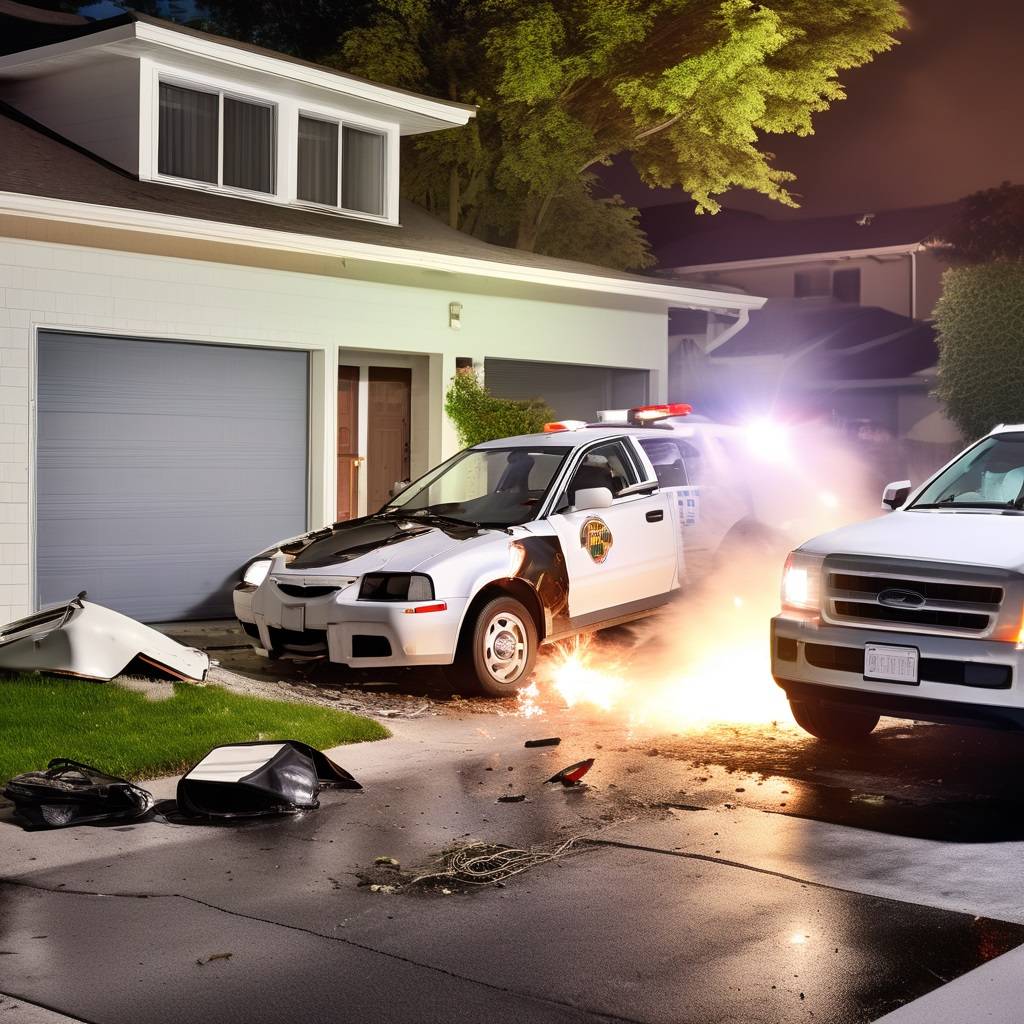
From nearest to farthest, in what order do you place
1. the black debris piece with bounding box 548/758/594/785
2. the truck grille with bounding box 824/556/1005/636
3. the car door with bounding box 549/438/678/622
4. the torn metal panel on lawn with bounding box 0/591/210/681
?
the truck grille with bounding box 824/556/1005/636, the black debris piece with bounding box 548/758/594/785, the torn metal panel on lawn with bounding box 0/591/210/681, the car door with bounding box 549/438/678/622

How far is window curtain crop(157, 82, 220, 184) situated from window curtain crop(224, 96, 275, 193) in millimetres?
186

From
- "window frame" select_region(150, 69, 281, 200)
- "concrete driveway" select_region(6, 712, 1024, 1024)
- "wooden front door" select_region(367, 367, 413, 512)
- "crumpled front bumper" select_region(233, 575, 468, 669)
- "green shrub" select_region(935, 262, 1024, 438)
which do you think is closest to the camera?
"concrete driveway" select_region(6, 712, 1024, 1024)

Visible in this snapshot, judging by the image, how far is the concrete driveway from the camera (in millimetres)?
4668

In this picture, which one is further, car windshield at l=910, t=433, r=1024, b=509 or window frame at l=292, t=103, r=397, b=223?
window frame at l=292, t=103, r=397, b=223

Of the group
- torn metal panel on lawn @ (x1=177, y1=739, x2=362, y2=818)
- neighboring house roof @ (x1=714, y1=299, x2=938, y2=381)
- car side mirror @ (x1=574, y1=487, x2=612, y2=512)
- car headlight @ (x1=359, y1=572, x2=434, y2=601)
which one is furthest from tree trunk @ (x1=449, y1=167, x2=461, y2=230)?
torn metal panel on lawn @ (x1=177, y1=739, x2=362, y2=818)

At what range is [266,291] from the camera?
15.0m

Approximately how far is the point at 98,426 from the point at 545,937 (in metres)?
9.81

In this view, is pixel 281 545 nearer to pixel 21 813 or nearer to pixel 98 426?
pixel 98 426

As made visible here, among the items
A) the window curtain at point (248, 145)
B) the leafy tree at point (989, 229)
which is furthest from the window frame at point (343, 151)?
the leafy tree at point (989, 229)

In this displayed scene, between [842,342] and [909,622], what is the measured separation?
31.3 metres

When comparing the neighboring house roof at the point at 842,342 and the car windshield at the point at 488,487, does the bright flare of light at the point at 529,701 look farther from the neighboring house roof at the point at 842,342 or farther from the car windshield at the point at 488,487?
the neighboring house roof at the point at 842,342

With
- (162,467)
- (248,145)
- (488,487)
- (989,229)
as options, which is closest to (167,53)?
(248,145)

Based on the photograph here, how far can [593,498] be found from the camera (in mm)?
11055

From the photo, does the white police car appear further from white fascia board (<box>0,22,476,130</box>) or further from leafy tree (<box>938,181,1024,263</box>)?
leafy tree (<box>938,181,1024,263</box>)
